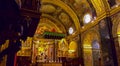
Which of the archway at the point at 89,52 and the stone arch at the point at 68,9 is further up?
the stone arch at the point at 68,9

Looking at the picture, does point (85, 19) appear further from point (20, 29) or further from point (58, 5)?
point (20, 29)

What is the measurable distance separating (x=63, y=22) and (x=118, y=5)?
28.0 ft

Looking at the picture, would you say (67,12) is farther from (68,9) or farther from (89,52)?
(89,52)

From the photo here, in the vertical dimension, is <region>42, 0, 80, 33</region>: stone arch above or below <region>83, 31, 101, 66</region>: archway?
above

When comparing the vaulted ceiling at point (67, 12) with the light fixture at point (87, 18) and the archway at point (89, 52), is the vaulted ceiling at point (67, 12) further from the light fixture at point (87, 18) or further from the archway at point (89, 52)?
the archway at point (89, 52)

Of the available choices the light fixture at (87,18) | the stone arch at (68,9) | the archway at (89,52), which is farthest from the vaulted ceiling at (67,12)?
the archway at (89,52)

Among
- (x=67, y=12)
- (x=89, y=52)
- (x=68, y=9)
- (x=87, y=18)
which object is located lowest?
(x=89, y=52)

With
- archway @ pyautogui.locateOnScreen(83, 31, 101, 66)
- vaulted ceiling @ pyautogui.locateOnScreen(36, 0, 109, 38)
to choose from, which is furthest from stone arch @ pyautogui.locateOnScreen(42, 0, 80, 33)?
archway @ pyautogui.locateOnScreen(83, 31, 101, 66)

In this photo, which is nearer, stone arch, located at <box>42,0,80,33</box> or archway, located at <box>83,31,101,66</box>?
archway, located at <box>83,31,101,66</box>

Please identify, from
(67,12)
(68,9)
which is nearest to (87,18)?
(68,9)

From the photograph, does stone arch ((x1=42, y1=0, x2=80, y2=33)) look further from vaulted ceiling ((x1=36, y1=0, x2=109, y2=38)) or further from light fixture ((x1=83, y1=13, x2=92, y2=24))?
light fixture ((x1=83, y1=13, x2=92, y2=24))

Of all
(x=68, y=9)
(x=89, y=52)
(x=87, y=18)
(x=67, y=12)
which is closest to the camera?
(x=87, y=18)

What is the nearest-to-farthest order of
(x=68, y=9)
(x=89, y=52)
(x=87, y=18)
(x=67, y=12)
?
(x=87, y=18), (x=89, y=52), (x=68, y=9), (x=67, y=12)

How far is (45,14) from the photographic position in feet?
60.2
